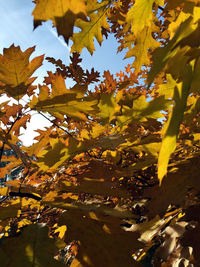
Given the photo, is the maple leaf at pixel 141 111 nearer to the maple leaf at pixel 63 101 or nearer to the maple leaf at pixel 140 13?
the maple leaf at pixel 63 101

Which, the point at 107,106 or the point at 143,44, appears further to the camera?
the point at 143,44

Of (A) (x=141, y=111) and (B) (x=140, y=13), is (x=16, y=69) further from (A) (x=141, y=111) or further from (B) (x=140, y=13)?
(B) (x=140, y=13)

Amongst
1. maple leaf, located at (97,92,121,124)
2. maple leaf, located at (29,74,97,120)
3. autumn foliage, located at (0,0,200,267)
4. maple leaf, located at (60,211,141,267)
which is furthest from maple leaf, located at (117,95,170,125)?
maple leaf, located at (60,211,141,267)

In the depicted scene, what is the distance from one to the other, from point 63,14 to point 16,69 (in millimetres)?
424

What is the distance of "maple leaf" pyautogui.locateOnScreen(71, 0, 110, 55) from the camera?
1.30 metres

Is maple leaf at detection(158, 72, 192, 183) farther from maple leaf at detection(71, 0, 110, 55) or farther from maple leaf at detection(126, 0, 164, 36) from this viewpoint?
maple leaf at detection(71, 0, 110, 55)

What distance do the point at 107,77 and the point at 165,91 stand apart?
1597 millimetres

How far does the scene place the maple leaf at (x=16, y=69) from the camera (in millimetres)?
921

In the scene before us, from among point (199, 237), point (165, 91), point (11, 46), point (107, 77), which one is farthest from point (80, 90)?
point (107, 77)

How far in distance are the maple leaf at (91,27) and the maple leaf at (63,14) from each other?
0.70 metres

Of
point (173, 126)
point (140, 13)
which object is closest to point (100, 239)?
point (173, 126)

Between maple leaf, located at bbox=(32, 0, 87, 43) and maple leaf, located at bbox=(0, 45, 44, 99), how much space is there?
13.1 inches

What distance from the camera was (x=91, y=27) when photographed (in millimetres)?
1495

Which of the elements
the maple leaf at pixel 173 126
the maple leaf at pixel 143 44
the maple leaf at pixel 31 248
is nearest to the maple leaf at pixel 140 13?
the maple leaf at pixel 143 44
